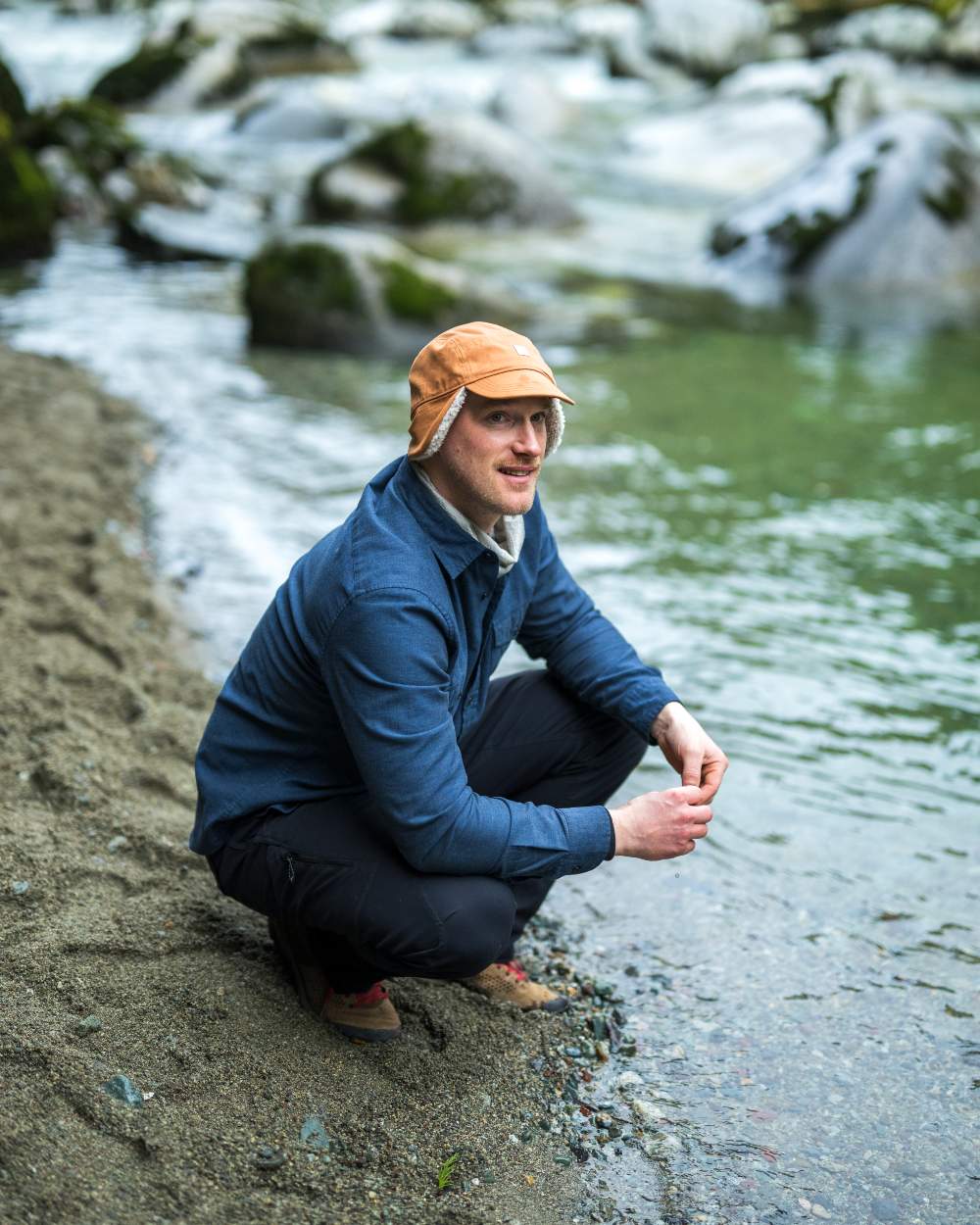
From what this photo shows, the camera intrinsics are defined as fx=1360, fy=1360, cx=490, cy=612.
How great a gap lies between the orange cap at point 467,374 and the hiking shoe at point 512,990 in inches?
51.5

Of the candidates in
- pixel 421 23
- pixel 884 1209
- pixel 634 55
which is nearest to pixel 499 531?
pixel 884 1209

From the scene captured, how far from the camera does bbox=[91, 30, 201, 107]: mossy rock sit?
20406mm

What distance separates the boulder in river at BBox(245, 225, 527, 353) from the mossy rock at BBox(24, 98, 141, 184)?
17.2 feet

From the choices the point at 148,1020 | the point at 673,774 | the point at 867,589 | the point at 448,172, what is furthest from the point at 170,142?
the point at 148,1020

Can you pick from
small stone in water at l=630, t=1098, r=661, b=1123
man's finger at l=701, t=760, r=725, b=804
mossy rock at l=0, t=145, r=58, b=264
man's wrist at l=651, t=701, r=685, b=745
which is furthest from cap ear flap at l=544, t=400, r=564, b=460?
mossy rock at l=0, t=145, r=58, b=264

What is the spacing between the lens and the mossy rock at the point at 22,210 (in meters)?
11.2

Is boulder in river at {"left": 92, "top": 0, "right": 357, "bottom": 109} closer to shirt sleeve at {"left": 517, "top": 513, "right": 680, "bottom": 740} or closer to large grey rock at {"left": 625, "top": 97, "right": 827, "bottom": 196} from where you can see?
large grey rock at {"left": 625, "top": 97, "right": 827, "bottom": 196}

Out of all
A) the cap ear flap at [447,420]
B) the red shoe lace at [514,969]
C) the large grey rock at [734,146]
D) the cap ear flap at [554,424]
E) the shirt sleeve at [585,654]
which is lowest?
the large grey rock at [734,146]

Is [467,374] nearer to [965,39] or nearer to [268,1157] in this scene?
[268,1157]

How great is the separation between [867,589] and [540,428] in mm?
3480

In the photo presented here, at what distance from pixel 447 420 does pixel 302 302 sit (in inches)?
276

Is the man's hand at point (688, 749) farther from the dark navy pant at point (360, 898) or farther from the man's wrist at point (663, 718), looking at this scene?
the dark navy pant at point (360, 898)

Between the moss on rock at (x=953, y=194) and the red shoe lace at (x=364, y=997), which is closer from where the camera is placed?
the red shoe lace at (x=364, y=997)

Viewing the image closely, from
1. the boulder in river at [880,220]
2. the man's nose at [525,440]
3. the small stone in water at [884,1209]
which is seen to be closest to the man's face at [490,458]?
the man's nose at [525,440]
